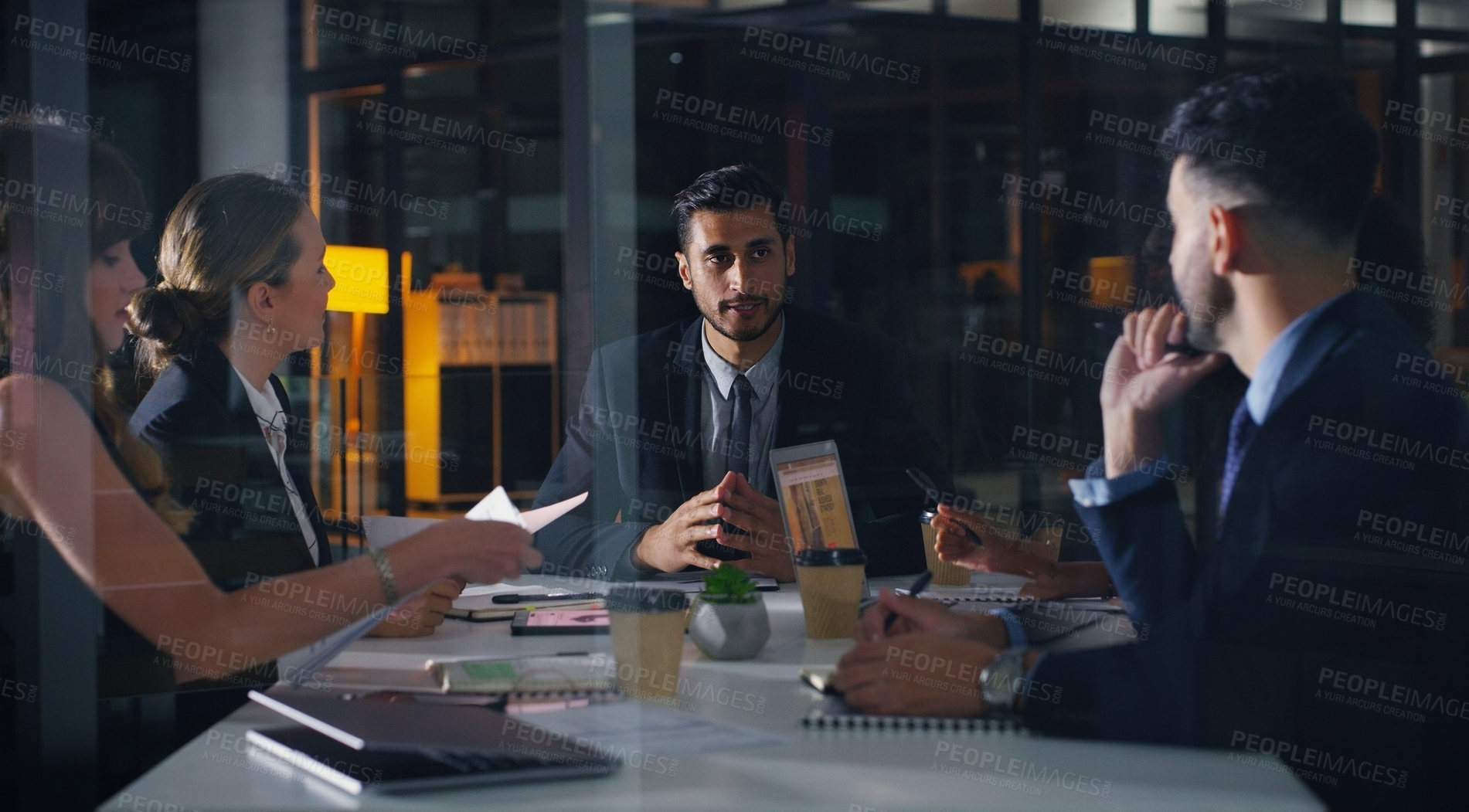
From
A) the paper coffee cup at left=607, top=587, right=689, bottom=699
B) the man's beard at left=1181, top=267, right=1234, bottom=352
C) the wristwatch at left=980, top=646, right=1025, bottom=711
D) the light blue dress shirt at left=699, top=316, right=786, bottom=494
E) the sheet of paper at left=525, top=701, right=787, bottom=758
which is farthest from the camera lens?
the light blue dress shirt at left=699, top=316, right=786, bottom=494

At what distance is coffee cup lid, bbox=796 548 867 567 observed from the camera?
1.87 metres

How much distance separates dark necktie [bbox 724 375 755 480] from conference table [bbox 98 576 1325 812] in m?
1.56

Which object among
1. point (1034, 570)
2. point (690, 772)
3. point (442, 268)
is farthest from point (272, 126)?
point (690, 772)

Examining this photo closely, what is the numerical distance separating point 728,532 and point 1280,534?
121 cm

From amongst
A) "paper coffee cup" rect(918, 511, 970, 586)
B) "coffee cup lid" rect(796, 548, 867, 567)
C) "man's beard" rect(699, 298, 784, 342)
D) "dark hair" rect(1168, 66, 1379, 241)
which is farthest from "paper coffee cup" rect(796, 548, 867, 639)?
"man's beard" rect(699, 298, 784, 342)

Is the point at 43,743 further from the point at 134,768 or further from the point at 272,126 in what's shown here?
the point at 272,126

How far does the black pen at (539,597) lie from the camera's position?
2230mm

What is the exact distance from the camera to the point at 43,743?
2055 mm

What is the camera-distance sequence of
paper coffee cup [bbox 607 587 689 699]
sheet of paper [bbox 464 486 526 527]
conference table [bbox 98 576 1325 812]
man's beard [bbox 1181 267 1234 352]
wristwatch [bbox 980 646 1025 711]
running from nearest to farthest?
conference table [bbox 98 576 1325 812] → wristwatch [bbox 980 646 1025 711] → paper coffee cup [bbox 607 587 689 699] → man's beard [bbox 1181 267 1234 352] → sheet of paper [bbox 464 486 526 527]

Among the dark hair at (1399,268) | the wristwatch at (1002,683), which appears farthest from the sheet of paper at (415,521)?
the dark hair at (1399,268)

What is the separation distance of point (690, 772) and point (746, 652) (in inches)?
19.6

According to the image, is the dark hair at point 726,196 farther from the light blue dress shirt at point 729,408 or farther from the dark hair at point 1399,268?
the dark hair at point 1399,268

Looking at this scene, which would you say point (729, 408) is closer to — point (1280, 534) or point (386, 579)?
point (386, 579)

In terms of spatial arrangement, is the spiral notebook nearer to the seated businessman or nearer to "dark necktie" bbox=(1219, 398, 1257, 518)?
the seated businessman
